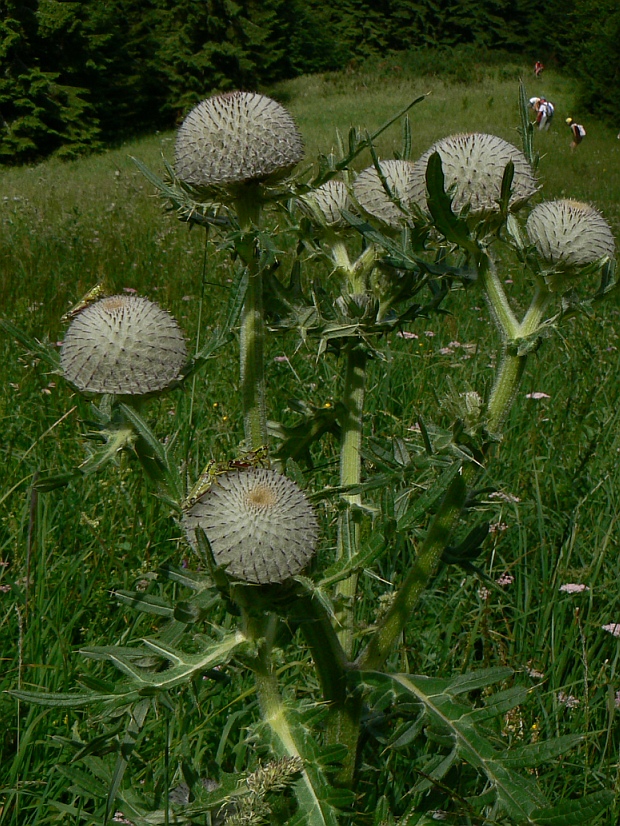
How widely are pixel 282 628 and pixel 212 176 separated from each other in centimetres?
106

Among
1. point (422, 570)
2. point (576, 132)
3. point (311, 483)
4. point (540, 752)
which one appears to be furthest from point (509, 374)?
point (576, 132)

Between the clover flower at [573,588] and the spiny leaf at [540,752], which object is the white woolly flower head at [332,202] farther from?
the spiny leaf at [540,752]

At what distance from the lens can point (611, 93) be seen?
2825cm

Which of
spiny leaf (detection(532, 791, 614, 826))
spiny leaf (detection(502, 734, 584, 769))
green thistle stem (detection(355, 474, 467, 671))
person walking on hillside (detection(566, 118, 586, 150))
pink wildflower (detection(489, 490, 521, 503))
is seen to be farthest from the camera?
person walking on hillside (detection(566, 118, 586, 150))

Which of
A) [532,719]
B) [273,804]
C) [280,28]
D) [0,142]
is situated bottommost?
[0,142]

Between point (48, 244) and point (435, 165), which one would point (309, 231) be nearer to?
point (435, 165)

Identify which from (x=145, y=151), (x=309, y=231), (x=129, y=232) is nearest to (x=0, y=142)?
(x=145, y=151)

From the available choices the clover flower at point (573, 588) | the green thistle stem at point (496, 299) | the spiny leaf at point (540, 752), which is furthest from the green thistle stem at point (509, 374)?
the clover flower at point (573, 588)

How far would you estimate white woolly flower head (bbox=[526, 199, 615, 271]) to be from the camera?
1.85m

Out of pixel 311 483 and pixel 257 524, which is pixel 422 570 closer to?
pixel 257 524

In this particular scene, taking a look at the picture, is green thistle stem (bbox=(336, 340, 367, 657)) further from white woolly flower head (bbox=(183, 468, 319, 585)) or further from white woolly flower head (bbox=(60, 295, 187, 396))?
white woolly flower head (bbox=(60, 295, 187, 396))

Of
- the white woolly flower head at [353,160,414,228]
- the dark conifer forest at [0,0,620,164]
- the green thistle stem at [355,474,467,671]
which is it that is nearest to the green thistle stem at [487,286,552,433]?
the green thistle stem at [355,474,467,671]

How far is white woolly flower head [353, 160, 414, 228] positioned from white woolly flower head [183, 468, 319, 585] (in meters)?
0.85

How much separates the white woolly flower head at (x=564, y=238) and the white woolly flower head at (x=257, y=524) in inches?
30.4
